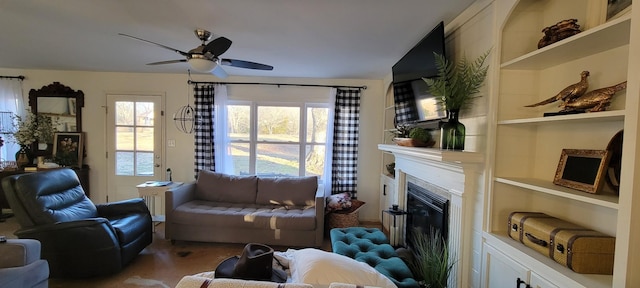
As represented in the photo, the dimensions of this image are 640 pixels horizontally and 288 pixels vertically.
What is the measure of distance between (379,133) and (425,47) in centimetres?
218

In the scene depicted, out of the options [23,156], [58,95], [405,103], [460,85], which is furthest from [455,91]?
[23,156]

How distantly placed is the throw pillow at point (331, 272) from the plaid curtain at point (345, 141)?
2570 millimetres

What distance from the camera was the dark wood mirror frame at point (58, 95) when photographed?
13.3ft

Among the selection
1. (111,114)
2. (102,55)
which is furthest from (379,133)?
(111,114)

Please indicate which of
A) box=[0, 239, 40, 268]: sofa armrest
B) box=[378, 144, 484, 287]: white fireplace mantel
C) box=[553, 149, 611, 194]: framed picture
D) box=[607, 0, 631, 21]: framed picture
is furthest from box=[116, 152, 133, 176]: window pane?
box=[607, 0, 631, 21]: framed picture

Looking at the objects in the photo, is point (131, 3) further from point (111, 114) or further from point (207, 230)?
point (111, 114)

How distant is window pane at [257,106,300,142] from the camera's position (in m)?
4.23

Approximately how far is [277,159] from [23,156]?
11.9 ft

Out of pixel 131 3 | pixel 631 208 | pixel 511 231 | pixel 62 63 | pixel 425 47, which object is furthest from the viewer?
pixel 62 63

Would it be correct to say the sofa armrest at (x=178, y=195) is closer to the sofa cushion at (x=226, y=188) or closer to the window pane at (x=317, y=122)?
the sofa cushion at (x=226, y=188)

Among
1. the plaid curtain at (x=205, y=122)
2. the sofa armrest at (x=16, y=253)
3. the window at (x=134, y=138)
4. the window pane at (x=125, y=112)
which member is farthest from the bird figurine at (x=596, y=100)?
the window pane at (x=125, y=112)

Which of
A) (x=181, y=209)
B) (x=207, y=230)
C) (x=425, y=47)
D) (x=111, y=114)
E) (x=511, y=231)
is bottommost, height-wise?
(x=207, y=230)

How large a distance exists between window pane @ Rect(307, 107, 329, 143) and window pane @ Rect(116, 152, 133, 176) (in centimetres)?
280

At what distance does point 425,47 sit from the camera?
2100mm
